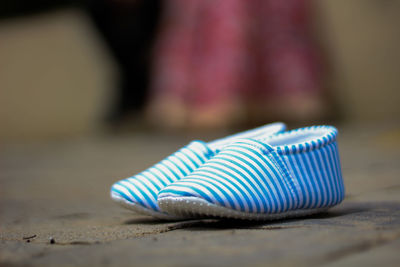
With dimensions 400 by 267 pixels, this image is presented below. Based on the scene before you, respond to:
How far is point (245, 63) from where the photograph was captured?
334 centimetres

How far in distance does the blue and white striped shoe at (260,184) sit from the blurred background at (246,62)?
7.84 ft

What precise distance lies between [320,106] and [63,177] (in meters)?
1.93

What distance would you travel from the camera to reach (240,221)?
905mm

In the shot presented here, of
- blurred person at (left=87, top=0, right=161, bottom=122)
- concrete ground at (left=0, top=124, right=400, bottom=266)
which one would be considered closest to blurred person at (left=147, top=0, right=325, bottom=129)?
blurred person at (left=87, top=0, right=161, bottom=122)

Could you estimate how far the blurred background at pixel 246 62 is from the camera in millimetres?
3361

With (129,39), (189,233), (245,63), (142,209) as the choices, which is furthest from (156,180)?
(129,39)

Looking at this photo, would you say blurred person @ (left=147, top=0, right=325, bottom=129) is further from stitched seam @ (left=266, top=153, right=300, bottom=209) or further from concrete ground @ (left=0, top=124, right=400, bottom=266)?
stitched seam @ (left=266, top=153, right=300, bottom=209)

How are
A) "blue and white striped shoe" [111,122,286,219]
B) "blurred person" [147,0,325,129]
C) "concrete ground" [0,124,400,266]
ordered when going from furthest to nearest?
"blurred person" [147,0,325,129] < "blue and white striped shoe" [111,122,286,219] < "concrete ground" [0,124,400,266]

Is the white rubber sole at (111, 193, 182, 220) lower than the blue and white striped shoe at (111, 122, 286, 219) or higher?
lower

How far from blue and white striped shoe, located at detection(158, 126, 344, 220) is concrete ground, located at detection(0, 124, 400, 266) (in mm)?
26

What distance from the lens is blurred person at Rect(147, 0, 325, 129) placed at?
3322 millimetres

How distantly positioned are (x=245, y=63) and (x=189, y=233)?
102 inches

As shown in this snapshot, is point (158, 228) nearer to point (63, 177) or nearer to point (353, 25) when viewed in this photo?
point (63, 177)

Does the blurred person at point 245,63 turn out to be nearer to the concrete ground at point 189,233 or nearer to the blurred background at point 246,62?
the blurred background at point 246,62
